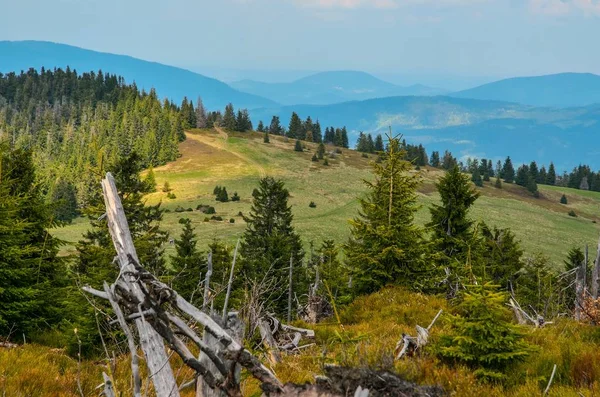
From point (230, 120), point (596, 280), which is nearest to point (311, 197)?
point (230, 120)

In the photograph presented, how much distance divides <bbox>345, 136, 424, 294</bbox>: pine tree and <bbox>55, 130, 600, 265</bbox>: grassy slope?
43482 mm

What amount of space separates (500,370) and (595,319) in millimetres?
3542

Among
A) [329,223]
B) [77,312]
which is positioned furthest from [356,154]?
[77,312]

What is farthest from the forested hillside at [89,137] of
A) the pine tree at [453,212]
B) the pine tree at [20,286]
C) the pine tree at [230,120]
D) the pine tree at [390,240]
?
the pine tree at [390,240]

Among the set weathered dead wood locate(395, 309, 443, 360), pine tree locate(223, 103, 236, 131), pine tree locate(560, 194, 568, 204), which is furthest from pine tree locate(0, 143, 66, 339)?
pine tree locate(223, 103, 236, 131)

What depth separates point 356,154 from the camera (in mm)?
159875

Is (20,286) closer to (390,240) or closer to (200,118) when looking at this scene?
(390,240)

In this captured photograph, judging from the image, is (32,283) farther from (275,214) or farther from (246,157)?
(246,157)

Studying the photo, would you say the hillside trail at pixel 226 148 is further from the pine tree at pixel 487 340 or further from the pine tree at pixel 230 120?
the pine tree at pixel 487 340

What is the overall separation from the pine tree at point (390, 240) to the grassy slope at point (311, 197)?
4348cm

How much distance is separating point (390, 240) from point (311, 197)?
87.2 metres

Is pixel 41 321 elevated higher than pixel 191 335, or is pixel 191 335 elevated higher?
pixel 191 335

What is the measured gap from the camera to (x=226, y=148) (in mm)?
148125

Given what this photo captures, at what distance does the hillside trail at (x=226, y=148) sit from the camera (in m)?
124
